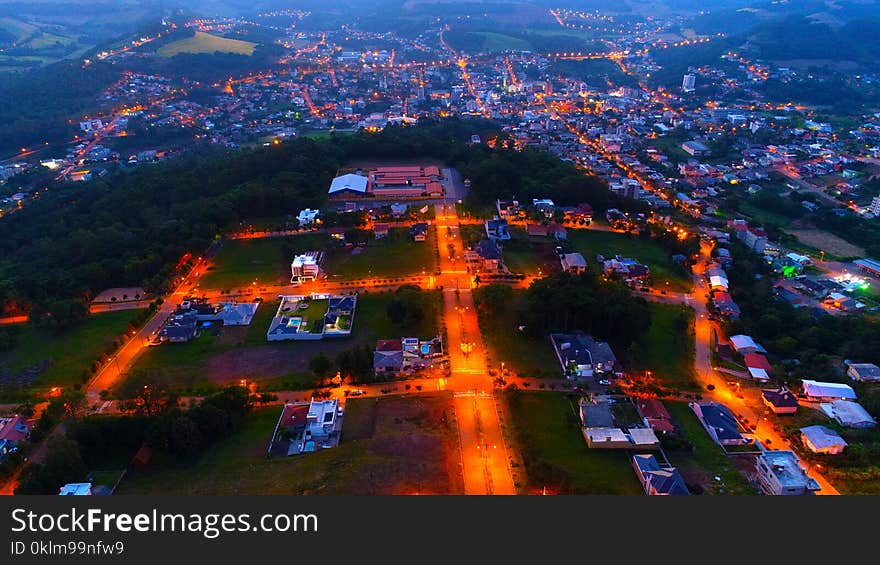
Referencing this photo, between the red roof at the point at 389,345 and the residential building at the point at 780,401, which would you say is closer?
the residential building at the point at 780,401

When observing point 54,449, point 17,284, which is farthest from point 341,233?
point 54,449

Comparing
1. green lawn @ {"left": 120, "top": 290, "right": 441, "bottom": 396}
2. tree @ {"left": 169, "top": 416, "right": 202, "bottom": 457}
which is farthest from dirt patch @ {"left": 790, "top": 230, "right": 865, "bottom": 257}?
tree @ {"left": 169, "top": 416, "right": 202, "bottom": 457}

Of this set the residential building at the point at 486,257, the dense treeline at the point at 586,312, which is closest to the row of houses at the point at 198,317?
the dense treeline at the point at 586,312

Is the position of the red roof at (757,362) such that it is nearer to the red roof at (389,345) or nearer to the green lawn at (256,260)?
the red roof at (389,345)

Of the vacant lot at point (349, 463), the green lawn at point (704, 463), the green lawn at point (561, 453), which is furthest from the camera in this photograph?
the green lawn at point (704, 463)

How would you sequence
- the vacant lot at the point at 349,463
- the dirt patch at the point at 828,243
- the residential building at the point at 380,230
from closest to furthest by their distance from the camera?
the vacant lot at the point at 349,463
the residential building at the point at 380,230
the dirt patch at the point at 828,243

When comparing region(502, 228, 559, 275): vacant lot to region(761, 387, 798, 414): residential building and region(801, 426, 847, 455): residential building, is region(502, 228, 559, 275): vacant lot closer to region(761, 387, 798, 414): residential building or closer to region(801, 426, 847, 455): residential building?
region(761, 387, 798, 414): residential building

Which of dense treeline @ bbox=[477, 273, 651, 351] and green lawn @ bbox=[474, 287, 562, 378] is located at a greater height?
dense treeline @ bbox=[477, 273, 651, 351]
